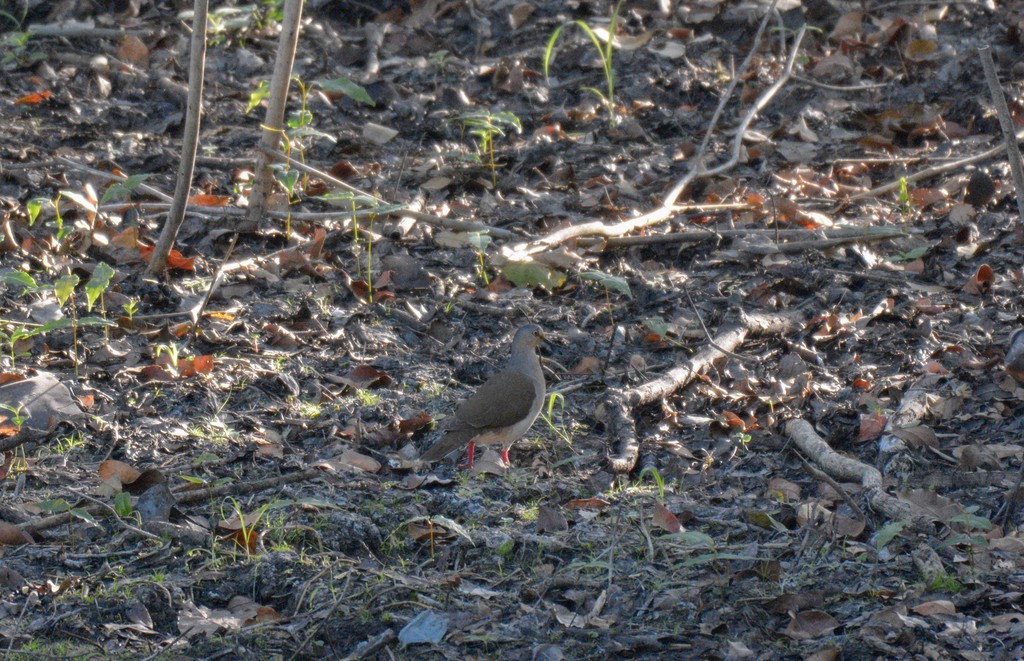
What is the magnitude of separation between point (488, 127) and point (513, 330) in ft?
4.52

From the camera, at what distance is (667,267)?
5977mm

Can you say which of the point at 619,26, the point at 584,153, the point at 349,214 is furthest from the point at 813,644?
the point at 619,26

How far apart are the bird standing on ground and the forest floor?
0.12 meters

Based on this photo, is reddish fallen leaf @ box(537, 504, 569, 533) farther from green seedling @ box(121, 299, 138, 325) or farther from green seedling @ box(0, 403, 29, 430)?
green seedling @ box(121, 299, 138, 325)

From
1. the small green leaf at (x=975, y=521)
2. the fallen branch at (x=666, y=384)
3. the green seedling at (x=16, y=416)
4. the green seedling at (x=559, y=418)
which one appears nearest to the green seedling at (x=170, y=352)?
the green seedling at (x=16, y=416)

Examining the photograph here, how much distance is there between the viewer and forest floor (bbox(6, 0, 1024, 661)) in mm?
3320

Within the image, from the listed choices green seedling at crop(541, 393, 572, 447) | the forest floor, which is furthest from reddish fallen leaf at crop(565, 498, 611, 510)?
green seedling at crop(541, 393, 572, 447)

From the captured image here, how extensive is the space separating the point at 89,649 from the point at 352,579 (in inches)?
30.0

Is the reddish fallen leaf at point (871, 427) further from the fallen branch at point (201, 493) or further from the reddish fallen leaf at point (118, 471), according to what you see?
the reddish fallen leaf at point (118, 471)

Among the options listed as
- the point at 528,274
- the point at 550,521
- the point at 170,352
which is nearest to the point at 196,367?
the point at 170,352

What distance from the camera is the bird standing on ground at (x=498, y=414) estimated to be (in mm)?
4117

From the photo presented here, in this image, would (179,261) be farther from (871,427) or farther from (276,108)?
(871,427)

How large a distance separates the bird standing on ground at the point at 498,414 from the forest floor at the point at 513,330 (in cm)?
12

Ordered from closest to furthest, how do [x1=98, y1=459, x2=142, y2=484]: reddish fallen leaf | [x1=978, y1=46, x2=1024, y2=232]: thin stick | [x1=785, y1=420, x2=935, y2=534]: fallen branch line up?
[x1=978, y1=46, x2=1024, y2=232]: thin stick → [x1=785, y1=420, x2=935, y2=534]: fallen branch → [x1=98, y1=459, x2=142, y2=484]: reddish fallen leaf
